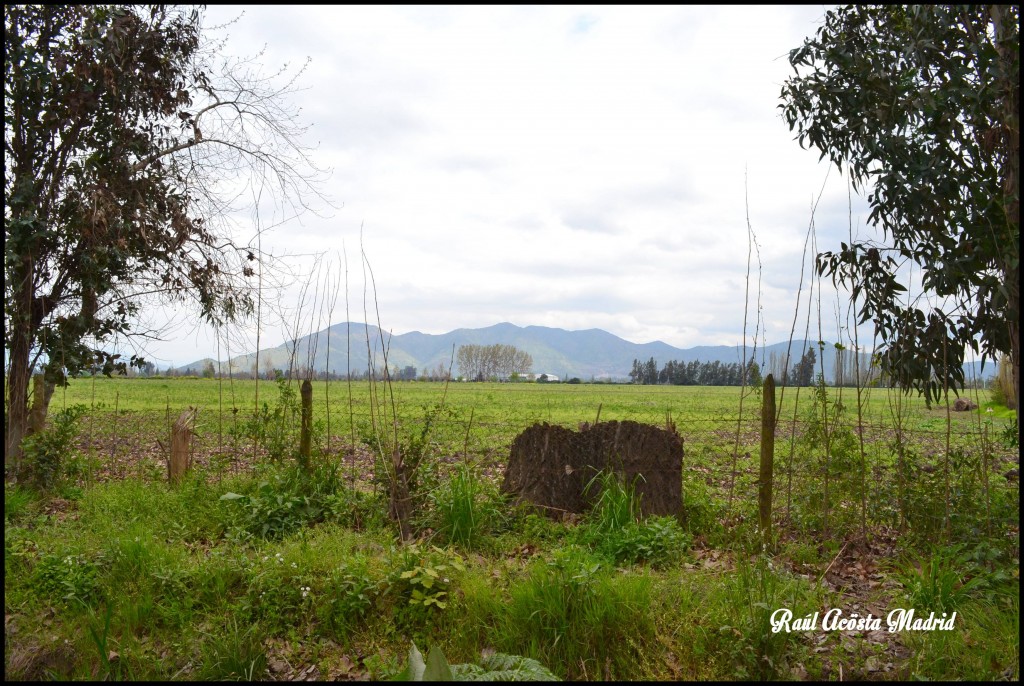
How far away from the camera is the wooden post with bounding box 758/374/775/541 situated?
5.24 metres

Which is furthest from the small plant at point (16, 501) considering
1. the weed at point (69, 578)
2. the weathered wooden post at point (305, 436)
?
the weathered wooden post at point (305, 436)

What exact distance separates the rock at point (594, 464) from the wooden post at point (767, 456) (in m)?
0.81

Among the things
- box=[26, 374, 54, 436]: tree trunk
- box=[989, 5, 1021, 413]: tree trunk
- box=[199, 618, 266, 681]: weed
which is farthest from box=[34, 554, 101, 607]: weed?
box=[989, 5, 1021, 413]: tree trunk

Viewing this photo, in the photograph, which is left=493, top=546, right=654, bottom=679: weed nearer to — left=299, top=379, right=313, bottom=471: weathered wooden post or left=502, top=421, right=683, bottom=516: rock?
left=502, top=421, right=683, bottom=516: rock

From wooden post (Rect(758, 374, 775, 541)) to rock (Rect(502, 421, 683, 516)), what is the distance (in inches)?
32.0

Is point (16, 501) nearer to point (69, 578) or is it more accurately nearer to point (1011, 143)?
point (69, 578)

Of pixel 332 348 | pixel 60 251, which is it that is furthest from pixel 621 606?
pixel 60 251

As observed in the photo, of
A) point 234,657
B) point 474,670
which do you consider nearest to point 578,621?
point 474,670

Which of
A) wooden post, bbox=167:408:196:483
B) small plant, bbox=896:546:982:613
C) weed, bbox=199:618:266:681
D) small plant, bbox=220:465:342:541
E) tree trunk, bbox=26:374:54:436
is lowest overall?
weed, bbox=199:618:266:681

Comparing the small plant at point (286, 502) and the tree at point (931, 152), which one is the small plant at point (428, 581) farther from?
the tree at point (931, 152)

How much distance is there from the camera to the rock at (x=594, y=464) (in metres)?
5.95

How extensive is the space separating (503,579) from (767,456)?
254 centimetres

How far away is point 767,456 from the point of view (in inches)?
211

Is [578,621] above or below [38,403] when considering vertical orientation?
below
